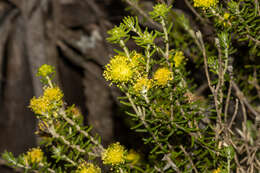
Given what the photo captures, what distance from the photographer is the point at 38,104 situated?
55 cm

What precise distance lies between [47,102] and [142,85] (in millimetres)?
202

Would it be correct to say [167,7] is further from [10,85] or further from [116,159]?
[10,85]

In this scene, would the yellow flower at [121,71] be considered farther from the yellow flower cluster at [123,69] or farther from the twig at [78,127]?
the twig at [78,127]

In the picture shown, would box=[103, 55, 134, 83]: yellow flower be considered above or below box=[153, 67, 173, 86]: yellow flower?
above

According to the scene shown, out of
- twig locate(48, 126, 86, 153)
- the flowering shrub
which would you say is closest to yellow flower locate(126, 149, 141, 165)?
the flowering shrub

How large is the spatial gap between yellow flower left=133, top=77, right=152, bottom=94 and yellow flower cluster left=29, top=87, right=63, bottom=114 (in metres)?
0.18

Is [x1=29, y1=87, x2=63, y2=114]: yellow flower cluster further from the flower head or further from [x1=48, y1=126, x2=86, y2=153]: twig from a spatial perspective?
the flower head

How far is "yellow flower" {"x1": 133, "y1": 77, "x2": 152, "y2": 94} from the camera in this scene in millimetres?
471

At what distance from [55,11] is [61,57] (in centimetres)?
30

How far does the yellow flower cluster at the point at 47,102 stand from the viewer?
1.78 ft

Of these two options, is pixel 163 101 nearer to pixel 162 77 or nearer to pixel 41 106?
pixel 162 77

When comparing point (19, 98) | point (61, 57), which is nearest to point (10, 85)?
point (19, 98)

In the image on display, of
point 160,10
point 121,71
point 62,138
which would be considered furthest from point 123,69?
point 62,138

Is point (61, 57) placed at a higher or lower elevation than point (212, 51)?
higher
